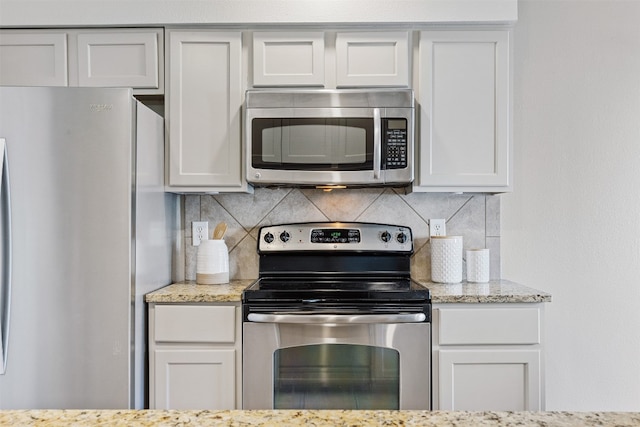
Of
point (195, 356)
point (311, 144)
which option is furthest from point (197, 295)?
point (311, 144)

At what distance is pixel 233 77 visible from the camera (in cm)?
213

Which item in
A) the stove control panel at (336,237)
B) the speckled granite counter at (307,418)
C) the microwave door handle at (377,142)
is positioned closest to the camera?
the speckled granite counter at (307,418)

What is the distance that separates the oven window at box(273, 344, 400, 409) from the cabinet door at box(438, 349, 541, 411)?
8.7 inches

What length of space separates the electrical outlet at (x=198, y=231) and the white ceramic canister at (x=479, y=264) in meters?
1.42

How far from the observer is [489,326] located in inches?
73.4

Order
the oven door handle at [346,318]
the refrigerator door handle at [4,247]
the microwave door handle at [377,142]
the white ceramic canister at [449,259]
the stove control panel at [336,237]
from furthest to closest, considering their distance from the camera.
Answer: the stove control panel at [336,237], the white ceramic canister at [449,259], the microwave door handle at [377,142], the oven door handle at [346,318], the refrigerator door handle at [4,247]

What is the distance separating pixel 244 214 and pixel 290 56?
2.87ft

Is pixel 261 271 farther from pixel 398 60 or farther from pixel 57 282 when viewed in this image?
pixel 398 60

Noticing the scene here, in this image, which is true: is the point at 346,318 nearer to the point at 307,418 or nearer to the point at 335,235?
the point at 335,235

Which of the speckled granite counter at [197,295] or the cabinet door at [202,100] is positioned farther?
the cabinet door at [202,100]

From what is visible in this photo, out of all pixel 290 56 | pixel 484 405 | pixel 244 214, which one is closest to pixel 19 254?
pixel 244 214

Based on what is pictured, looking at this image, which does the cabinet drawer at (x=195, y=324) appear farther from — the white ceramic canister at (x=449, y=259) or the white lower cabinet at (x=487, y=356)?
the white ceramic canister at (x=449, y=259)

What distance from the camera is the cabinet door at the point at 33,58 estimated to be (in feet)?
7.00

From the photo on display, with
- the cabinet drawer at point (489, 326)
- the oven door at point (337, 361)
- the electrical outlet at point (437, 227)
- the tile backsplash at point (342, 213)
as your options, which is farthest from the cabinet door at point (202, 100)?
the cabinet drawer at point (489, 326)
